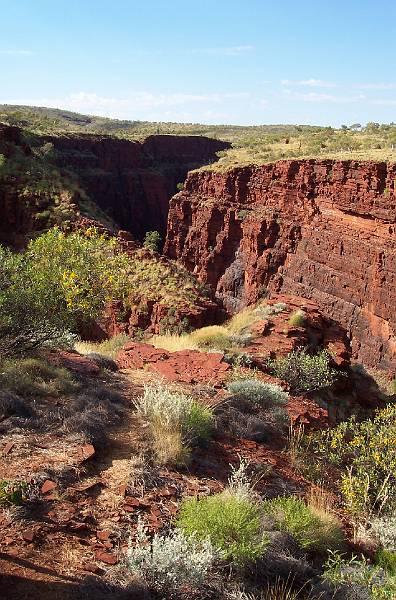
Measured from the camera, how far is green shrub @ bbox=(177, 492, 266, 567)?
4.22 meters

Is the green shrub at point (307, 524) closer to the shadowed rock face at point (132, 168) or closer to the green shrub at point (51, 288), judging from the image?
the green shrub at point (51, 288)

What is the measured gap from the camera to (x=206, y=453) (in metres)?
6.37

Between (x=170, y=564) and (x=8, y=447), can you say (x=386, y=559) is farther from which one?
(x=8, y=447)

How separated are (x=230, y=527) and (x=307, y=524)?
2.99 feet

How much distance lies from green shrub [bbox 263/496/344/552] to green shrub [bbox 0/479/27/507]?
2.19 meters

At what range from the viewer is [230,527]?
440cm

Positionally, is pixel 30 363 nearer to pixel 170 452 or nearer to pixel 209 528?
pixel 170 452

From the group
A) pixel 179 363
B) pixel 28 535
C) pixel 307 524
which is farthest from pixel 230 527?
pixel 179 363

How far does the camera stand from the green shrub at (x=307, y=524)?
15.9 feet

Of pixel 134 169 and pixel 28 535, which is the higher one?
pixel 134 169

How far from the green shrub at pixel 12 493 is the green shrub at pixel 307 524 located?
7.19 feet

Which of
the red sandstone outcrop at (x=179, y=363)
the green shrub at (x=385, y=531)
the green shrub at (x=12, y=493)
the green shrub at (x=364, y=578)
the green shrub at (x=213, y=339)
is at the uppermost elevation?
the green shrub at (x=12, y=493)

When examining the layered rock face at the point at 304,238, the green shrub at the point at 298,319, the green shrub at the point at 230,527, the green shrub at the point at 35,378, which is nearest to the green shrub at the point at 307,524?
the green shrub at the point at 230,527

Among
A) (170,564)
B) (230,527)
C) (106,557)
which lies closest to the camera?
(170,564)
